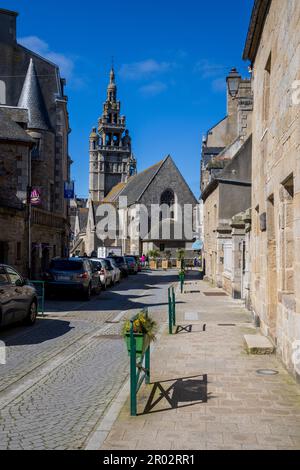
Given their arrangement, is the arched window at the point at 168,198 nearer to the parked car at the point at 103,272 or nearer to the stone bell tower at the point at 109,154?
the stone bell tower at the point at 109,154

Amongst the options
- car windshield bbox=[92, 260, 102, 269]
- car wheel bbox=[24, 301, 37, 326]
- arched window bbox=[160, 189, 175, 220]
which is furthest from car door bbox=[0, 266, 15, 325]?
arched window bbox=[160, 189, 175, 220]

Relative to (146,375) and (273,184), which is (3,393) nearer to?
(146,375)

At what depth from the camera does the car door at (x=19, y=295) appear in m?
11.7

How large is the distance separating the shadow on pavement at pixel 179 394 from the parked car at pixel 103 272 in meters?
18.0

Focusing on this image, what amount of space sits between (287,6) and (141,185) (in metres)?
67.0

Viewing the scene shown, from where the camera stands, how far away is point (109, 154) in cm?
9794

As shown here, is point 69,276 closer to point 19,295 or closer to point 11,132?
point 19,295

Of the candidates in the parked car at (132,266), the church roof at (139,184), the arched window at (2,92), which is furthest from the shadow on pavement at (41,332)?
the church roof at (139,184)

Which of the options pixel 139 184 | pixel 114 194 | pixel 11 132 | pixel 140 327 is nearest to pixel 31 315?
pixel 140 327

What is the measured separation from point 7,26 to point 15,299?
1023 inches

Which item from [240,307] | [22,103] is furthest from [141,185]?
[240,307]

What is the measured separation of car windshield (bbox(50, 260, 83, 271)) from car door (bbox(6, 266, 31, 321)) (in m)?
7.16

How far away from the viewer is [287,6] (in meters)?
7.23

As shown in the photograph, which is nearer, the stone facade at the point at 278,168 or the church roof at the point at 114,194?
the stone facade at the point at 278,168
